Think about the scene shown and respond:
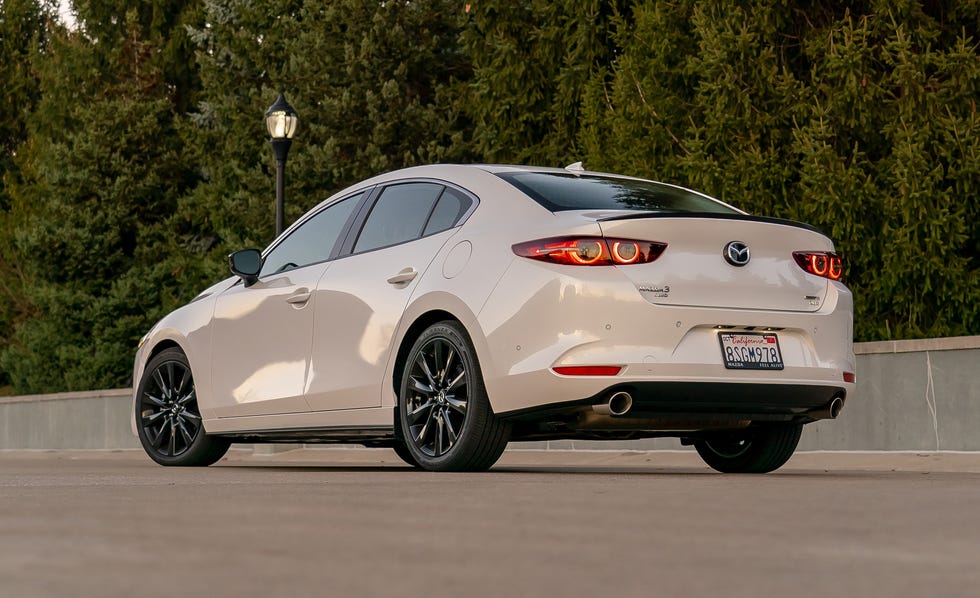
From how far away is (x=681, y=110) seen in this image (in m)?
20.2

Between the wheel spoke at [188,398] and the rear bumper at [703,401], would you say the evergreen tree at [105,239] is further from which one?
the rear bumper at [703,401]

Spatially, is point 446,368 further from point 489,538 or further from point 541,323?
point 489,538

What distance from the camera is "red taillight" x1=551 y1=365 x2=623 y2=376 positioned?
24.1ft

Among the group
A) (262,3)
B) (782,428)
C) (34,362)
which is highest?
(262,3)

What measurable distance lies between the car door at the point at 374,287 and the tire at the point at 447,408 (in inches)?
10.8

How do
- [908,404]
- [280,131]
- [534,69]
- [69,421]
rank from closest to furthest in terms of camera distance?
[908,404] → [280,131] → [534,69] → [69,421]

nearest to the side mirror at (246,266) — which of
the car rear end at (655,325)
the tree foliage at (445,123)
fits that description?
the car rear end at (655,325)

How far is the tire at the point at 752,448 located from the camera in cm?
885

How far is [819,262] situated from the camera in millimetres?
8109

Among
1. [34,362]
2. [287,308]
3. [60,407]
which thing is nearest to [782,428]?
[287,308]

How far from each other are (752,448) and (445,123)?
1944 cm

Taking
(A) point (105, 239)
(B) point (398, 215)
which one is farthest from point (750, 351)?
(A) point (105, 239)

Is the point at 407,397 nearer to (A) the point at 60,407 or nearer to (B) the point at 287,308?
(B) the point at 287,308

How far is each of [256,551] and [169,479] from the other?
383 centimetres
